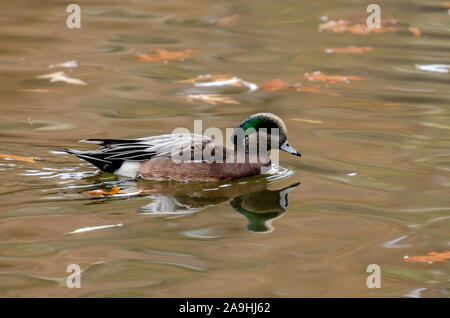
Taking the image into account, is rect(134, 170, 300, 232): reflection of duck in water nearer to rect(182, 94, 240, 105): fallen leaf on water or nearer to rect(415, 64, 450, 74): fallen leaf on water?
rect(182, 94, 240, 105): fallen leaf on water

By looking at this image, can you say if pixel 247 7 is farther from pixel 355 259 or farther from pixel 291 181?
pixel 355 259

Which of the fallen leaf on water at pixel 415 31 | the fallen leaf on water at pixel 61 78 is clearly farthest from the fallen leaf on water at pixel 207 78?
the fallen leaf on water at pixel 415 31

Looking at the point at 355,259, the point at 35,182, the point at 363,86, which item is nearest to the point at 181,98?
the point at 363,86

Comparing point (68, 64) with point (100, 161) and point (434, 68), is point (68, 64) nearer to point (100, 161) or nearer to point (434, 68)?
point (100, 161)

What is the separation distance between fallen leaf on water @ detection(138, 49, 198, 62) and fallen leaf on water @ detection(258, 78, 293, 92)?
1578 mm

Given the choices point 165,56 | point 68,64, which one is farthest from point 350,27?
point 68,64

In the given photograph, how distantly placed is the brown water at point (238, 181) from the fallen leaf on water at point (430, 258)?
0.06 meters

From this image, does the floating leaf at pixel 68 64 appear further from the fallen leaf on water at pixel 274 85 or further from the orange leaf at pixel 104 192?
the orange leaf at pixel 104 192

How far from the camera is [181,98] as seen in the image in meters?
9.37

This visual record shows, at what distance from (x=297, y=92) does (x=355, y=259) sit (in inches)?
186

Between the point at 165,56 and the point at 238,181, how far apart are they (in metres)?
4.57

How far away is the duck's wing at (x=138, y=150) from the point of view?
6.99m

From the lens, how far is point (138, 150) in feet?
23.2

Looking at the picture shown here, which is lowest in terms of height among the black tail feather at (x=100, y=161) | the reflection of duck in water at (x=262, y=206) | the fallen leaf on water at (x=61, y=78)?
the reflection of duck in water at (x=262, y=206)
